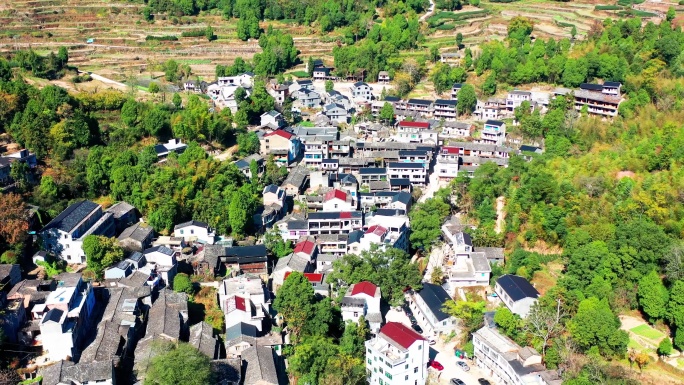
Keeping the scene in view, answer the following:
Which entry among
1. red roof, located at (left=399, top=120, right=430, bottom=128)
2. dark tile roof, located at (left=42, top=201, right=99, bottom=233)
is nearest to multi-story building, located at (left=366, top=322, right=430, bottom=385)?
dark tile roof, located at (left=42, top=201, right=99, bottom=233)

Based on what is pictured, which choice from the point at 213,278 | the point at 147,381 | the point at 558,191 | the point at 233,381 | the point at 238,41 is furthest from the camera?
the point at 238,41

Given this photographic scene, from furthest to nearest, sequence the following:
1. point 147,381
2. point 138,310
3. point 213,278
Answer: point 213,278 < point 138,310 < point 147,381

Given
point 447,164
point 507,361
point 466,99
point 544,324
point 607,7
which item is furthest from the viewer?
point 607,7

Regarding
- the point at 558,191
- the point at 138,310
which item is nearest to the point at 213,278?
the point at 138,310

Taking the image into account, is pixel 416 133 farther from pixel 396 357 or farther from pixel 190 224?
pixel 396 357

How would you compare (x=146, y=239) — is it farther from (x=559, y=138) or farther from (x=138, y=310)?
(x=559, y=138)

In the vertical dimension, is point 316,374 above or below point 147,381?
below

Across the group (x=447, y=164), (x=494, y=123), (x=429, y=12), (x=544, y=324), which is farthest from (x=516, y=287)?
(x=429, y=12)

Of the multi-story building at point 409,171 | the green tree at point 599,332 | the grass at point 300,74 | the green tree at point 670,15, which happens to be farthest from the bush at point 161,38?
the green tree at point 599,332
